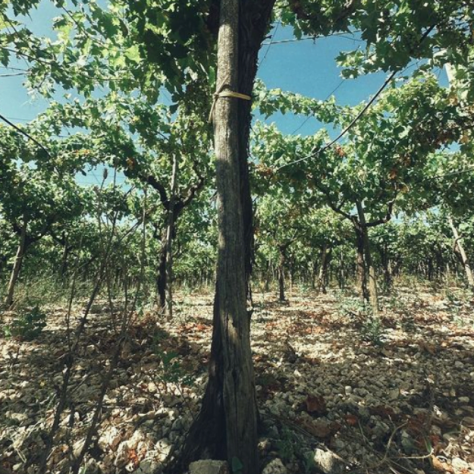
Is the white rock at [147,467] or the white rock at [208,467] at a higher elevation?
the white rock at [208,467]

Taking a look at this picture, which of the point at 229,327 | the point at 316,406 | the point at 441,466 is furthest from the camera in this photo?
the point at 316,406

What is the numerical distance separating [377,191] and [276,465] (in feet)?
26.1

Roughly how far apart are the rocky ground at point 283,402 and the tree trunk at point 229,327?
364mm

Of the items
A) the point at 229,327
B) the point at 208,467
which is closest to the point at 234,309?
the point at 229,327

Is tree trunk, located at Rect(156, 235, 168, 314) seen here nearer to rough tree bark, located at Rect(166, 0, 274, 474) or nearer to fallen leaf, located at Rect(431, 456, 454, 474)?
rough tree bark, located at Rect(166, 0, 274, 474)

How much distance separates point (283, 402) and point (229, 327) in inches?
76.9

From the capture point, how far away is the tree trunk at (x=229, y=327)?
1964 mm

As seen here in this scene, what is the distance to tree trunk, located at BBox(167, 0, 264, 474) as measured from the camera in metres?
1.96

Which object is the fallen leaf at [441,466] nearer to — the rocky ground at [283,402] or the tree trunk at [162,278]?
the rocky ground at [283,402]

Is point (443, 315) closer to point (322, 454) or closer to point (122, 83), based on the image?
point (322, 454)

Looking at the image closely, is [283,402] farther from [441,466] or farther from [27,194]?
[27,194]

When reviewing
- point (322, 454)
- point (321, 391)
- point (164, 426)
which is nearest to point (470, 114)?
point (321, 391)

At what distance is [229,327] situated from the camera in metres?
1.97

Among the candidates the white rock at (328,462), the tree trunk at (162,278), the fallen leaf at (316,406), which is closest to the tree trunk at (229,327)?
the white rock at (328,462)
